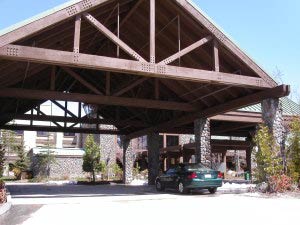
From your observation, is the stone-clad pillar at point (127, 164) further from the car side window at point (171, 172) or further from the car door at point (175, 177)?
the car door at point (175, 177)

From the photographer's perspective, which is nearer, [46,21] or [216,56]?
[46,21]

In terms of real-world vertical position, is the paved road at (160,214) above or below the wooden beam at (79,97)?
below

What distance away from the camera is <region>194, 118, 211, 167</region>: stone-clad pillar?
20.3m

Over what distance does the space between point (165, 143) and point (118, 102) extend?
83.6ft

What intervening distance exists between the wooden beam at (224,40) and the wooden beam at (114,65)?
329mm

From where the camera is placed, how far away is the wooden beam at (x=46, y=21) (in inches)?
460

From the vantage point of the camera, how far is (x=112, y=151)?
40156 mm

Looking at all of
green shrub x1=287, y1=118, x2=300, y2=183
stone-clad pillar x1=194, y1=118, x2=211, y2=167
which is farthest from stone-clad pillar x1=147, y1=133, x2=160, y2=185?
green shrub x1=287, y1=118, x2=300, y2=183

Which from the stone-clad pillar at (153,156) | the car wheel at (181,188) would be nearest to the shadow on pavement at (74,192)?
the car wheel at (181,188)

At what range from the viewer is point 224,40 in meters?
15.3

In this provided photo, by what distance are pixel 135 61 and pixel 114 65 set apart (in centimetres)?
79

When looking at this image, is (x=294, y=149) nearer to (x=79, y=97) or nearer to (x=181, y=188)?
(x=181, y=188)

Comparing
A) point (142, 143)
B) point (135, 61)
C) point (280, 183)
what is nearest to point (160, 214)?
point (135, 61)

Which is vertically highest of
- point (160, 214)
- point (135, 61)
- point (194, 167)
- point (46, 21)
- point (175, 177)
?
point (46, 21)
